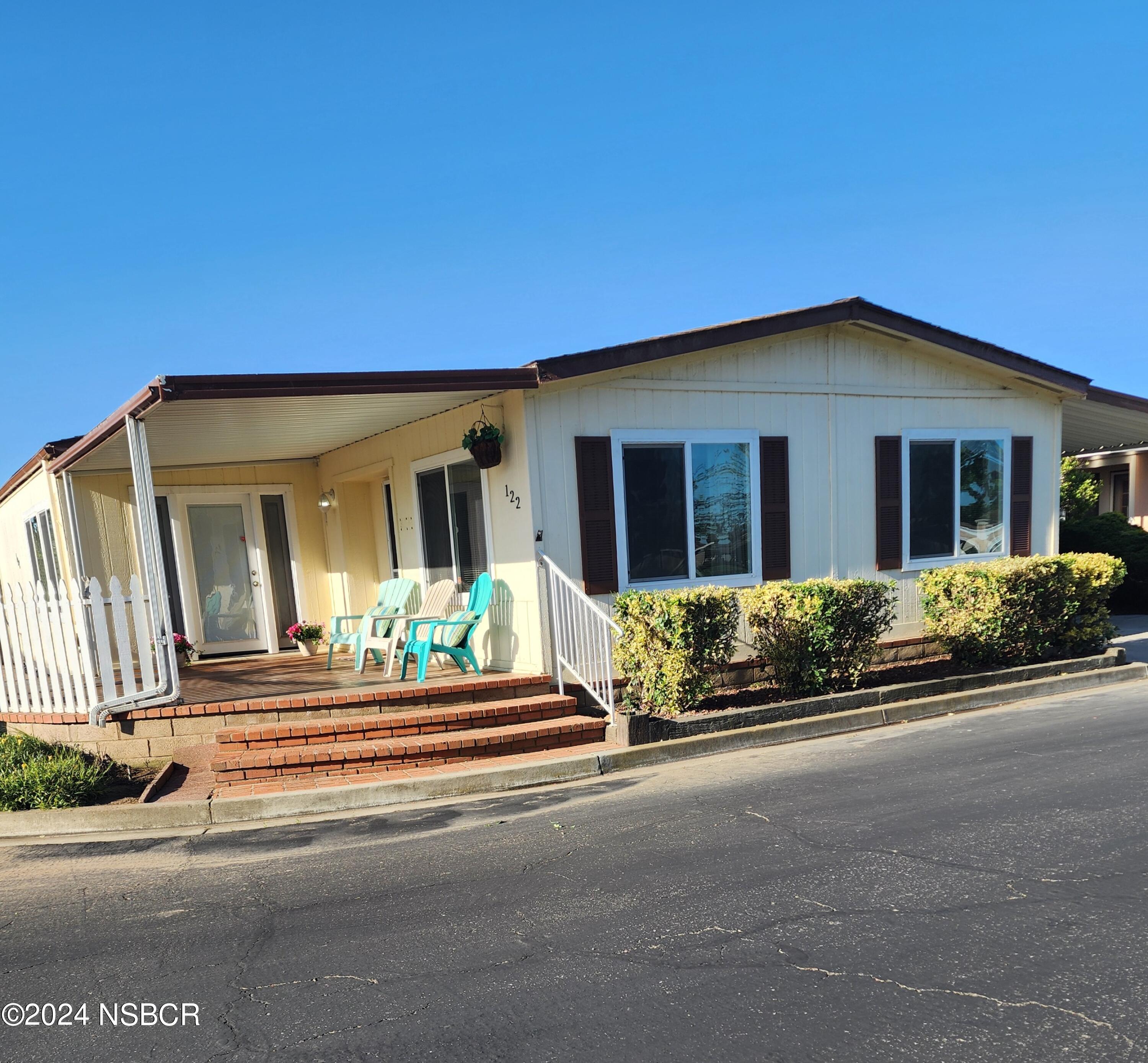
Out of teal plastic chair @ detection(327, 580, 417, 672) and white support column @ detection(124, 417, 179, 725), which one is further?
→ teal plastic chair @ detection(327, 580, 417, 672)

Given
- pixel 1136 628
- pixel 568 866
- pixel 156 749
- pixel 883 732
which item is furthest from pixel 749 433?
pixel 1136 628

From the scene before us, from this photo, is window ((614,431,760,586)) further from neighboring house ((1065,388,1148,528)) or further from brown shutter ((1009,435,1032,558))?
neighboring house ((1065,388,1148,528))

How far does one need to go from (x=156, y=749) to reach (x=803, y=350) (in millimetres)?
7230

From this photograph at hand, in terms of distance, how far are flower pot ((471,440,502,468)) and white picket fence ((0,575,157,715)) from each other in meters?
2.99

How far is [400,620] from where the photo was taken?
324 inches

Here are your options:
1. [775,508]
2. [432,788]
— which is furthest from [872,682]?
[432,788]

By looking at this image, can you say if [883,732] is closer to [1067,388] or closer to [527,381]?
[527,381]

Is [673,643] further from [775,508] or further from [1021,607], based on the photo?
[1021,607]

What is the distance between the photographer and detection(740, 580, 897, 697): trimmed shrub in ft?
23.0

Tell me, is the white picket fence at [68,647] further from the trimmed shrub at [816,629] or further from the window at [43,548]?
the trimmed shrub at [816,629]

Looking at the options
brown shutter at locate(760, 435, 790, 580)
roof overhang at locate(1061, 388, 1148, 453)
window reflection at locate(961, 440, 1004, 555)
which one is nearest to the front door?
brown shutter at locate(760, 435, 790, 580)

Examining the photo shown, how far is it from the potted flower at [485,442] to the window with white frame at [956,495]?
4.81 m

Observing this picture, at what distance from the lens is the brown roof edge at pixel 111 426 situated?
5797 millimetres

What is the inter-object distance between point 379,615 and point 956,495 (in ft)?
22.4
